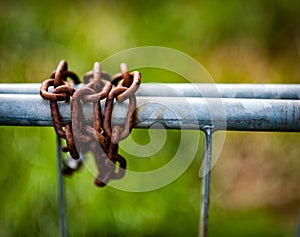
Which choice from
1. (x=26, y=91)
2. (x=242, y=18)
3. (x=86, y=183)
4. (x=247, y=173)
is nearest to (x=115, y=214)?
(x=86, y=183)

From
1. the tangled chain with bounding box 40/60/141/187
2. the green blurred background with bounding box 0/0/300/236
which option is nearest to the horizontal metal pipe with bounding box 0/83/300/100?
the tangled chain with bounding box 40/60/141/187

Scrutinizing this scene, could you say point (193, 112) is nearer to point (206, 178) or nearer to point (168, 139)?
point (206, 178)

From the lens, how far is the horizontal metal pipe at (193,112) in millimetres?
695

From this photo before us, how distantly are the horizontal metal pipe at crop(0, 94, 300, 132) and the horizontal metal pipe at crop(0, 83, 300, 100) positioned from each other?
5.8 inches

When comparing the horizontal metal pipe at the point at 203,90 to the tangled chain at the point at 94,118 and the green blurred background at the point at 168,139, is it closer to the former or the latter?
the tangled chain at the point at 94,118

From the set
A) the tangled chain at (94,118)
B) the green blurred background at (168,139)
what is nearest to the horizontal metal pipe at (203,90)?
the tangled chain at (94,118)

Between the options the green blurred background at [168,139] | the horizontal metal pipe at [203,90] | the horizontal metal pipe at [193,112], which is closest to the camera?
the horizontal metal pipe at [193,112]

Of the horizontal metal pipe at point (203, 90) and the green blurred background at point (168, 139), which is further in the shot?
the green blurred background at point (168, 139)

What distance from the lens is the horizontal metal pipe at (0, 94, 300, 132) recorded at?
695mm

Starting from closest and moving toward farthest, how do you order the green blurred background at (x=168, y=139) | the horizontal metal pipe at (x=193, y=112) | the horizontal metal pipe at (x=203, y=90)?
the horizontal metal pipe at (x=193, y=112), the horizontal metal pipe at (x=203, y=90), the green blurred background at (x=168, y=139)

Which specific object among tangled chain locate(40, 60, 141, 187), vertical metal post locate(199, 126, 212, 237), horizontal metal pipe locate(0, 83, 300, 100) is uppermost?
horizontal metal pipe locate(0, 83, 300, 100)

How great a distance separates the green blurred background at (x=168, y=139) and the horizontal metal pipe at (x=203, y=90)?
1.17 meters

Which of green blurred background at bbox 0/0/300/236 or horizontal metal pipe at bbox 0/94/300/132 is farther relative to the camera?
green blurred background at bbox 0/0/300/236

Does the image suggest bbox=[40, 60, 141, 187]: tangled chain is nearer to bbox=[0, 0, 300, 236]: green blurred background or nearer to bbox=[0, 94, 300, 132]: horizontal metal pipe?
bbox=[0, 94, 300, 132]: horizontal metal pipe
